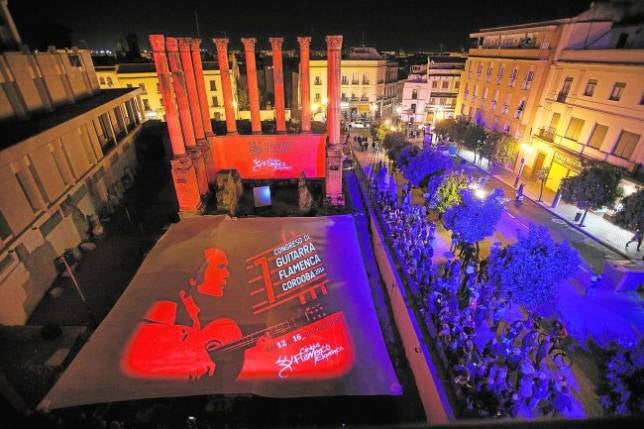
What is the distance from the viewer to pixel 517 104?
87.8 feet

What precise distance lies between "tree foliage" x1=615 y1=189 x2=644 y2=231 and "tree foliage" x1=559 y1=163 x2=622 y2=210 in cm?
136

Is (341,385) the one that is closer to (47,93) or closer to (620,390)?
(620,390)

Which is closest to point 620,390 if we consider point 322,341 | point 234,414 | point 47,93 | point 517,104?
point 322,341

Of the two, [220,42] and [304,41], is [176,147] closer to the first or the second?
[220,42]

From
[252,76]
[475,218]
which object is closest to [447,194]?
[475,218]

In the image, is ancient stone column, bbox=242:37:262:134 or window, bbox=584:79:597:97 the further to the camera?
ancient stone column, bbox=242:37:262:134

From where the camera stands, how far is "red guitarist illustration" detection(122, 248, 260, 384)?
28.6ft

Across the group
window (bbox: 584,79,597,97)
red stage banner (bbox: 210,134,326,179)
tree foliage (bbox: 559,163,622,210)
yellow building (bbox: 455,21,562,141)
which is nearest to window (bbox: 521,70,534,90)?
yellow building (bbox: 455,21,562,141)

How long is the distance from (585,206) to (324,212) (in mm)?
14075

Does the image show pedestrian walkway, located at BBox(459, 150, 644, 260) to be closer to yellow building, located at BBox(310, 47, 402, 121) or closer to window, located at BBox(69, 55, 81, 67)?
yellow building, located at BBox(310, 47, 402, 121)

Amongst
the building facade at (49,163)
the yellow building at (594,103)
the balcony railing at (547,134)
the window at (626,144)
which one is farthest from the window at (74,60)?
the window at (626,144)

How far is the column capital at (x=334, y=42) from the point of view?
59.2ft

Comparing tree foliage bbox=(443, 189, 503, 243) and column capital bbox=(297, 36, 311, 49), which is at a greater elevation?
column capital bbox=(297, 36, 311, 49)

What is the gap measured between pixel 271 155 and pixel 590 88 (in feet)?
67.7
